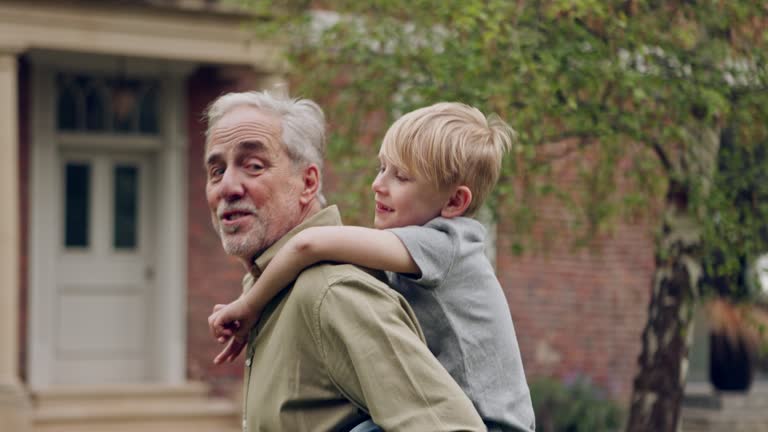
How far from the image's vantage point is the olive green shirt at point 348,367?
2.15 meters

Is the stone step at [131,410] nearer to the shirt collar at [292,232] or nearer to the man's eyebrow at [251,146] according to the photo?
the shirt collar at [292,232]

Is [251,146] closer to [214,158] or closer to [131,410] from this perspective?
[214,158]

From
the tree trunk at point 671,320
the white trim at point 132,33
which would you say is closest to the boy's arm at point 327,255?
the tree trunk at point 671,320

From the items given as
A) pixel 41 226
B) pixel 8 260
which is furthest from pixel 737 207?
pixel 41 226

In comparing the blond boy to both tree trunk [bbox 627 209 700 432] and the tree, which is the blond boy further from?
tree trunk [bbox 627 209 700 432]

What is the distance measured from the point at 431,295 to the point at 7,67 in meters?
7.49

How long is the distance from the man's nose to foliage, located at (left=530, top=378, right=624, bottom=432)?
320 inches

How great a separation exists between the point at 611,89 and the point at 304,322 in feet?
12.6

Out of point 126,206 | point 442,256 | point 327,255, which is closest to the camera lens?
point 327,255

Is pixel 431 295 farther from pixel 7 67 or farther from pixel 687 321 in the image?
pixel 7 67

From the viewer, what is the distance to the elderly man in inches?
84.7

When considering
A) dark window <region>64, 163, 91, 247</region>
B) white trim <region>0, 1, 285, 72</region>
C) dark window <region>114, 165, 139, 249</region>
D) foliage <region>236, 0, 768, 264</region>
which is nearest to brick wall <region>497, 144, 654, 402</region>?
white trim <region>0, 1, 285, 72</region>

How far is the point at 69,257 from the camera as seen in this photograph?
1061 cm

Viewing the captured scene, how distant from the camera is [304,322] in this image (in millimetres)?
2248
